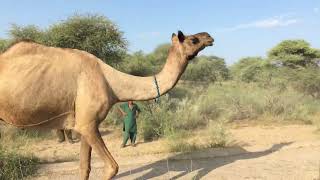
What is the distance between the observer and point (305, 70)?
25438 mm

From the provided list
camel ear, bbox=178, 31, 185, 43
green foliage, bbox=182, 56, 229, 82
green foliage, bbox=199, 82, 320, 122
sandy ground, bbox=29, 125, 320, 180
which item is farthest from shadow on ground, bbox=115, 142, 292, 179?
green foliage, bbox=182, 56, 229, 82

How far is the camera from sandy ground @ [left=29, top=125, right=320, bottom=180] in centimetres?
884

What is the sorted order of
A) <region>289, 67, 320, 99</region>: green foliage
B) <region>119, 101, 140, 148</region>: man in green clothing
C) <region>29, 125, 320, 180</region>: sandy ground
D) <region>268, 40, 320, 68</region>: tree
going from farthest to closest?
<region>268, 40, 320, 68</region>: tree → <region>289, 67, 320, 99</region>: green foliage → <region>119, 101, 140, 148</region>: man in green clothing → <region>29, 125, 320, 180</region>: sandy ground

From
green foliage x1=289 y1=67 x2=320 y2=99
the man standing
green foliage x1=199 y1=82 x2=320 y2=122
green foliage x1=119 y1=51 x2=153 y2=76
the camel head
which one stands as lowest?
the man standing

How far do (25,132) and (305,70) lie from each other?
15.8 metres

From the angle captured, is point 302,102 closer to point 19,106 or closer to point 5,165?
point 5,165

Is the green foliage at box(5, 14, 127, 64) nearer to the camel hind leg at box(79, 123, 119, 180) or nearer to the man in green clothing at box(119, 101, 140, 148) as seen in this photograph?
the man in green clothing at box(119, 101, 140, 148)

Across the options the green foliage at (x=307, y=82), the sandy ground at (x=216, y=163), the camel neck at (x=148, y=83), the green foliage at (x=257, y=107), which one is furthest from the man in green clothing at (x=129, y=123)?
the green foliage at (x=307, y=82)

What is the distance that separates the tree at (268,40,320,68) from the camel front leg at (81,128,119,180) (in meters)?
24.6

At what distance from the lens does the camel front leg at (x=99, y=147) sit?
21.4ft

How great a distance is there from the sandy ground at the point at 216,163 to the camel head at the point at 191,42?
2621mm

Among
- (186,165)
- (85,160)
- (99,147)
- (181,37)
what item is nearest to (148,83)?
(181,37)

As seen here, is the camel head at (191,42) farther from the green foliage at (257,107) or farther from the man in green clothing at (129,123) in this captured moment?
the green foliage at (257,107)

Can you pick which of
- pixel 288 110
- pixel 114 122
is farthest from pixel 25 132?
pixel 288 110
